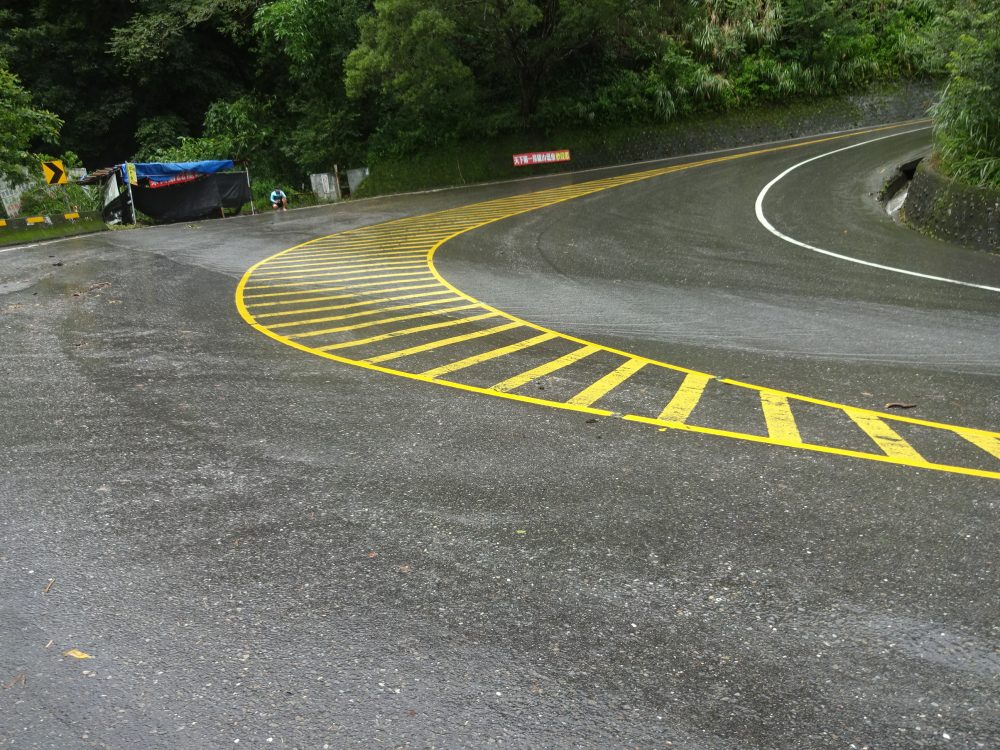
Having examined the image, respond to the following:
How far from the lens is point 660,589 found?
14.6 ft

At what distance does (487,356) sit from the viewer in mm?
9094

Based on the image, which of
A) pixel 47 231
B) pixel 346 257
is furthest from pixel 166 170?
pixel 346 257

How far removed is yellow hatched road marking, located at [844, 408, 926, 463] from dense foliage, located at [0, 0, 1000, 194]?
22.3 metres

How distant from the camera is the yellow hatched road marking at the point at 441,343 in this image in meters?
9.20

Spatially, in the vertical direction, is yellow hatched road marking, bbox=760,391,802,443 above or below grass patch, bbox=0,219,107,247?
below

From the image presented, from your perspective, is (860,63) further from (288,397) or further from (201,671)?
(201,671)

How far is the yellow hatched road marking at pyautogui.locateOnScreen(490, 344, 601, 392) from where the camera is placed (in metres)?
8.07

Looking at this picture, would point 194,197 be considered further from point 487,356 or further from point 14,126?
point 487,356

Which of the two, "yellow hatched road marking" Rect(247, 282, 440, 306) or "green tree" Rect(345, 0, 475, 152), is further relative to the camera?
"green tree" Rect(345, 0, 475, 152)

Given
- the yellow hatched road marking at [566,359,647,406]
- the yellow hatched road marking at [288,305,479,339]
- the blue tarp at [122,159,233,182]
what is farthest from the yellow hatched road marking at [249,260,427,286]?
the blue tarp at [122,159,233,182]

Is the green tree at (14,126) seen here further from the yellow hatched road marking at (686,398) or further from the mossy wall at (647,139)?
→ the yellow hatched road marking at (686,398)

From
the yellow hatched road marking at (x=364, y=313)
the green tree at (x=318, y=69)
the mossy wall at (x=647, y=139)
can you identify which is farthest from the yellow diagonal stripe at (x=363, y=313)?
the green tree at (x=318, y=69)

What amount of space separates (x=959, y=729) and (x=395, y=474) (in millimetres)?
3878

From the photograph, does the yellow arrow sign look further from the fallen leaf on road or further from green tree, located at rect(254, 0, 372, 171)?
the fallen leaf on road
